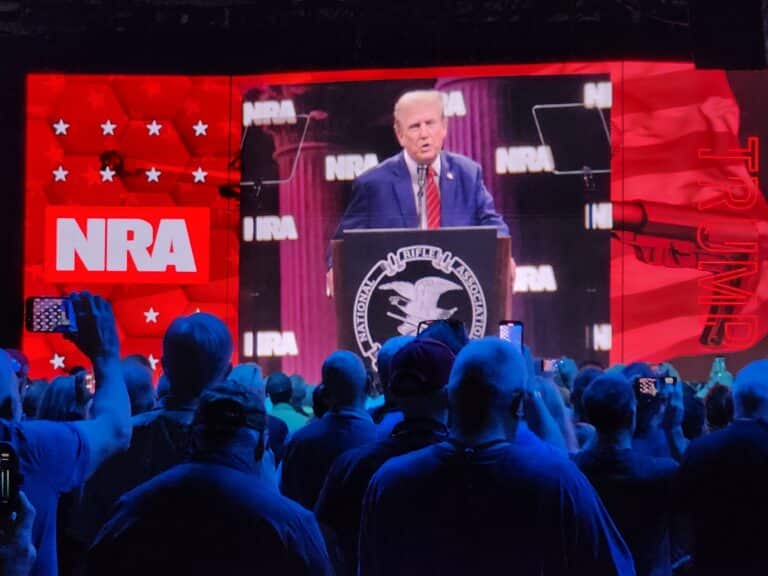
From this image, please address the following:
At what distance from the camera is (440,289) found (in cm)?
1040

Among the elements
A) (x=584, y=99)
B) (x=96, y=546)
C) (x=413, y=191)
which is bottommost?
(x=96, y=546)

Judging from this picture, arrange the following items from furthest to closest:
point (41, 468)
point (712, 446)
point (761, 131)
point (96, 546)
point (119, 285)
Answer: point (119, 285) → point (761, 131) → point (712, 446) → point (41, 468) → point (96, 546)

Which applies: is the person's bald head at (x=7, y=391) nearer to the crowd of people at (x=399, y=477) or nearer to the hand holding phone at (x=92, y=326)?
the crowd of people at (x=399, y=477)

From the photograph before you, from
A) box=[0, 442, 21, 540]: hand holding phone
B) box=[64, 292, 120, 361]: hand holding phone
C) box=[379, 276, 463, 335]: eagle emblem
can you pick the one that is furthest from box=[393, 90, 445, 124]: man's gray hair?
box=[0, 442, 21, 540]: hand holding phone

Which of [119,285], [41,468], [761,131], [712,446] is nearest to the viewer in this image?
[41,468]

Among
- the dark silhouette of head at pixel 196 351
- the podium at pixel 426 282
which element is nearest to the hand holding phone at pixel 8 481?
the dark silhouette of head at pixel 196 351

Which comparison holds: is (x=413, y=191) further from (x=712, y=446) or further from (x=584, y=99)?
(x=712, y=446)

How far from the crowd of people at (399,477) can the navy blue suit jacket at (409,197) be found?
6.64m

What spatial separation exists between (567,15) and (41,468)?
Answer: 902cm

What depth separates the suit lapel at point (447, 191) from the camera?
34.2ft

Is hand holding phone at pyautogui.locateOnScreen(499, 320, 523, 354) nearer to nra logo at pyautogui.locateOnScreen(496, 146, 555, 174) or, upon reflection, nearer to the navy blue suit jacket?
the navy blue suit jacket

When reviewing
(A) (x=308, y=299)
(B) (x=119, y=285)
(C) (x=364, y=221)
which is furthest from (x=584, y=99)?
(B) (x=119, y=285)

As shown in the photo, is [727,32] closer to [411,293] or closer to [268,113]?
[411,293]

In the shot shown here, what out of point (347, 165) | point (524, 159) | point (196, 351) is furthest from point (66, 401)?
point (524, 159)
